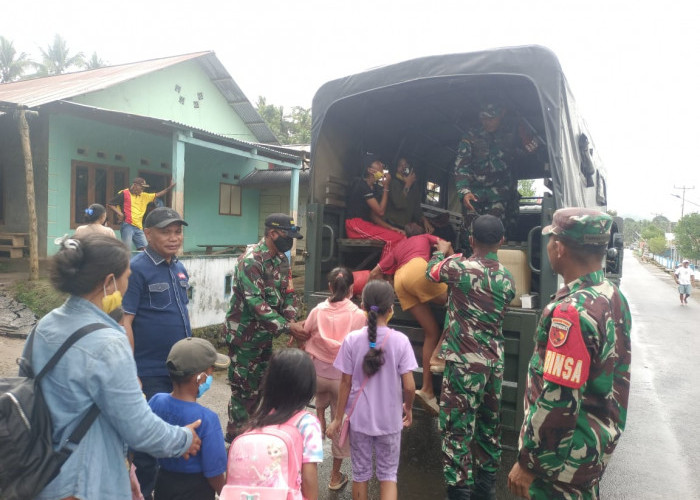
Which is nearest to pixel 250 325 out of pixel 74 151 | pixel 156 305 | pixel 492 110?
pixel 156 305

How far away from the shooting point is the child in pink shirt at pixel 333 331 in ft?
10.9

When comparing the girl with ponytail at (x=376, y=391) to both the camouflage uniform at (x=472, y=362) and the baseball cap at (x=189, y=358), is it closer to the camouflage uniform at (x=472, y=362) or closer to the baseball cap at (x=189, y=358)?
the camouflage uniform at (x=472, y=362)

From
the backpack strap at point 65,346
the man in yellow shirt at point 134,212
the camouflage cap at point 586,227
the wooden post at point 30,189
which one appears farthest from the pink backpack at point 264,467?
the wooden post at point 30,189

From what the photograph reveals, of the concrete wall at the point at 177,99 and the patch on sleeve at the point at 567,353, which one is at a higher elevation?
the concrete wall at the point at 177,99

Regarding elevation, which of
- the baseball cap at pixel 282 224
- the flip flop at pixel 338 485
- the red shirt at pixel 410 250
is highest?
the baseball cap at pixel 282 224

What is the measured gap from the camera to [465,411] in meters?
3.05

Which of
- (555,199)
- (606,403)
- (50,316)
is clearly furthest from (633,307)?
(50,316)

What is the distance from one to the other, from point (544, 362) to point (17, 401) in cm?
177

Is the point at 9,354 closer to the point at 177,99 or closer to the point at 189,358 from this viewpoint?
the point at 189,358

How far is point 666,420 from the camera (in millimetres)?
5238

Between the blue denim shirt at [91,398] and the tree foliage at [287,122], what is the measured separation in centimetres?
2677

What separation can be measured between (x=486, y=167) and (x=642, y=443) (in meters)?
2.86

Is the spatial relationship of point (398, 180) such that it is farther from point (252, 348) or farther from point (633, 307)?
point (633, 307)

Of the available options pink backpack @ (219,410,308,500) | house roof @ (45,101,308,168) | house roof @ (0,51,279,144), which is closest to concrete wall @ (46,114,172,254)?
house roof @ (45,101,308,168)
